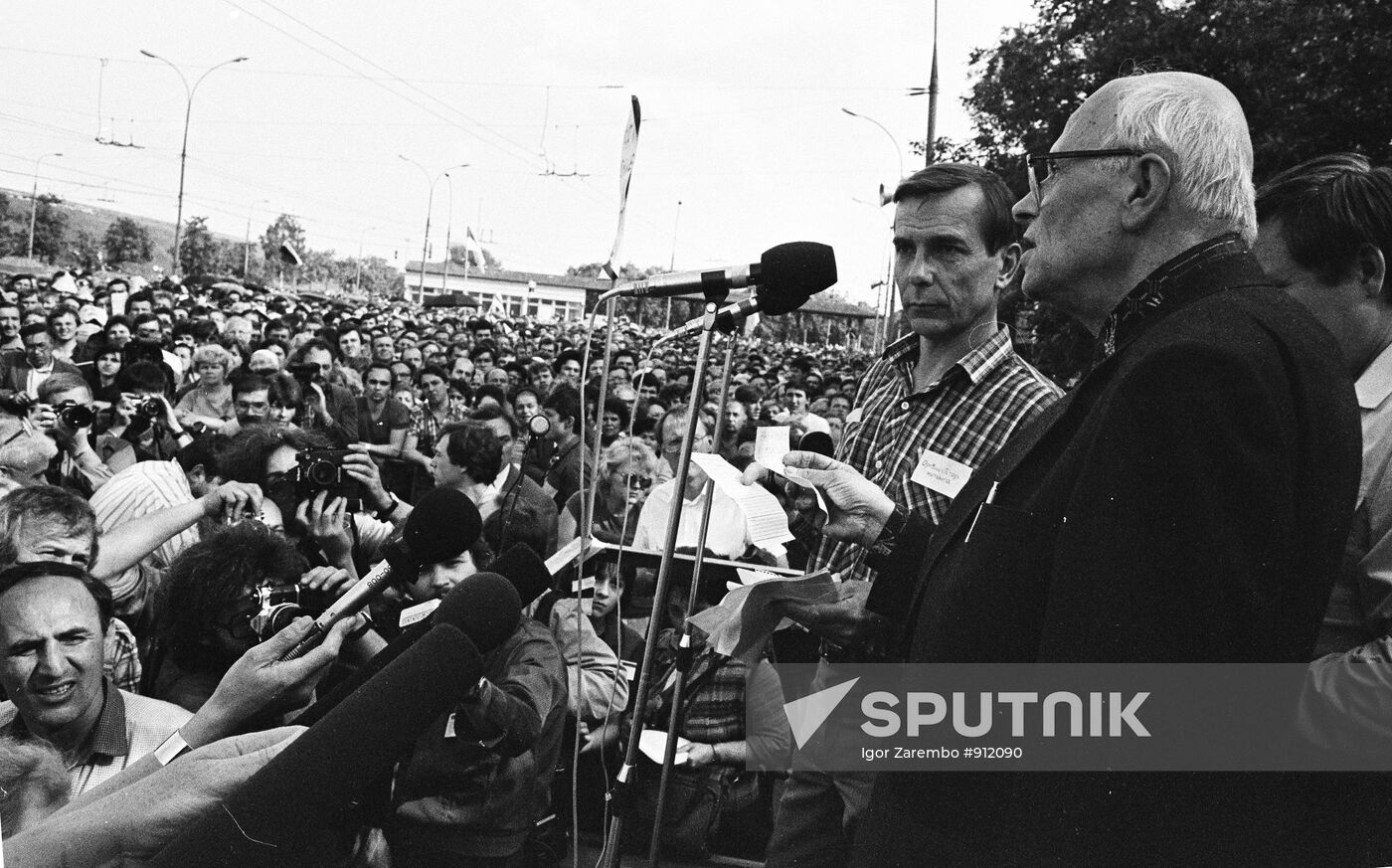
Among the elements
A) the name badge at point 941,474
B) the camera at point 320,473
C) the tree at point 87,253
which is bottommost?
the camera at point 320,473

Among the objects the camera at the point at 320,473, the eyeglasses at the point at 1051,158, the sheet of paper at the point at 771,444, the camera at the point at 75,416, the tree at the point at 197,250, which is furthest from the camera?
the tree at the point at 197,250

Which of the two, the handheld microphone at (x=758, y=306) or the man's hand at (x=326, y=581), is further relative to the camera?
the man's hand at (x=326, y=581)

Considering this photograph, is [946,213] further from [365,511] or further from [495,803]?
[365,511]

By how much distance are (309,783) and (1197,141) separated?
1364 millimetres

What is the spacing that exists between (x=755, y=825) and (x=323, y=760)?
3665 millimetres

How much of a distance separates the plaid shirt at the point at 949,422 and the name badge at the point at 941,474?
5 centimetres

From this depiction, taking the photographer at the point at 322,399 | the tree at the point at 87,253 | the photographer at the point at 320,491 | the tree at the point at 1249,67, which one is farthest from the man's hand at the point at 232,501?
the tree at the point at 87,253

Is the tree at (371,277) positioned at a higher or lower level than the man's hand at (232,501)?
higher

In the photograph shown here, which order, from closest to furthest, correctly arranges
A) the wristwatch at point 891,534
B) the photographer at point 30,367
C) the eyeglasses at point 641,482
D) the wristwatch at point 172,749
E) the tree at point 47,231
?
the wristwatch at point 172,749 < the wristwatch at point 891,534 < the eyeglasses at point 641,482 < the photographer at point 30,367 < the tree at point 47,231

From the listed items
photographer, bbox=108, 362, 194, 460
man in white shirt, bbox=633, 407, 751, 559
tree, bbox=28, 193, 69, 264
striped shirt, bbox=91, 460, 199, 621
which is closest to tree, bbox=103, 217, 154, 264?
tree, bbox=28, 193, 69, 264

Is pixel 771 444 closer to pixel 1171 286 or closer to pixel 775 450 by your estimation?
pixel 775 450

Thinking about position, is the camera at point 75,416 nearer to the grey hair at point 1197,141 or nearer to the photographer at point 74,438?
the photographer at point 74,438

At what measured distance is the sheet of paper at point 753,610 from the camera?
212 cm

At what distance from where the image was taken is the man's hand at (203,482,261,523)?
157 inches
